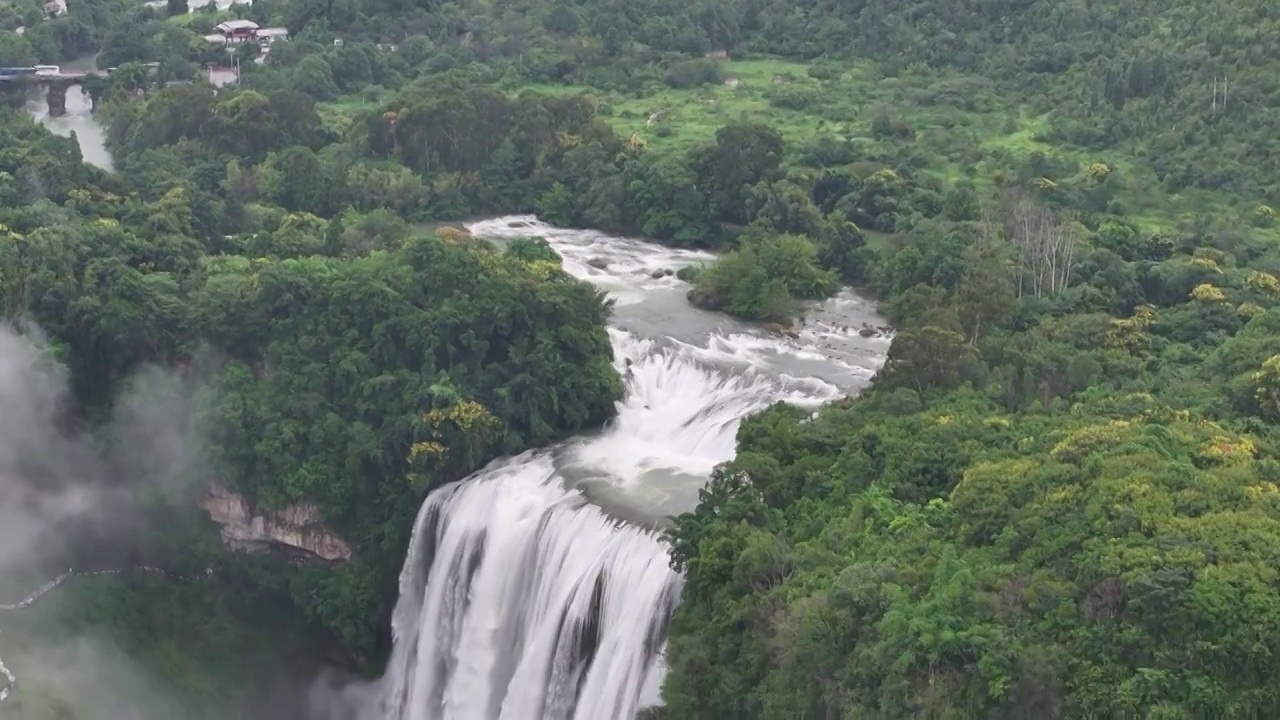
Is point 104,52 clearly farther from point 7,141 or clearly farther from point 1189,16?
point 1189,16

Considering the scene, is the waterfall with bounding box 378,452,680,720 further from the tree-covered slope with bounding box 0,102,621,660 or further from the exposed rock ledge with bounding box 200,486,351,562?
the exposed rock ledge with bounding box 200,486,351,562

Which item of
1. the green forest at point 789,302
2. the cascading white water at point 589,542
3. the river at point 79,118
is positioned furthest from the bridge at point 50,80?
the cascading white water at point 589,542

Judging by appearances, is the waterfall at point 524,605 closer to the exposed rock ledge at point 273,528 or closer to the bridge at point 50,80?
the exposed rock ledge at point 273,528

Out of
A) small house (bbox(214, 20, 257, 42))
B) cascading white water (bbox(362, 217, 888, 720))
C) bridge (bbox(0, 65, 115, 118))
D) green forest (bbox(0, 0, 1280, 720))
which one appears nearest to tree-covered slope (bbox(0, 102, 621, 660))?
green forest (bbox(0, 0, 1280, 720))

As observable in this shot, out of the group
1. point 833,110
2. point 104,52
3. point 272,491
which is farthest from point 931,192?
point 104,52

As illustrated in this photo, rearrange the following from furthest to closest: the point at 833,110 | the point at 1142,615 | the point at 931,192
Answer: the point at 833,110
the point at 931,192
the point at 1142,615

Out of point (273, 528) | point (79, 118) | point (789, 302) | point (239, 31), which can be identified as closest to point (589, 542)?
point (273, 528)
